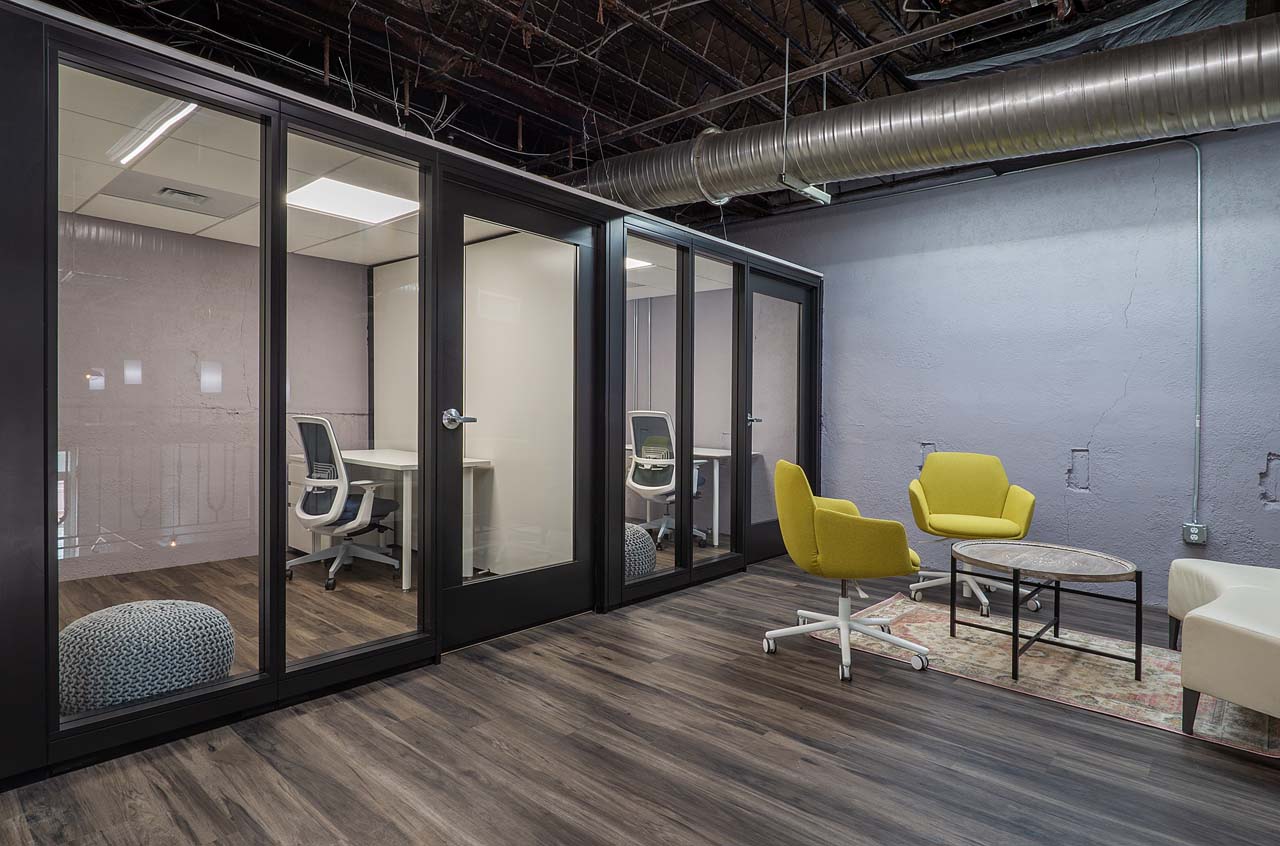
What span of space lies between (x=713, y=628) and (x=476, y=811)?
1.91m

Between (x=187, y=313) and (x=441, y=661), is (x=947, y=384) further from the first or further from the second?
(x=187, y=313)

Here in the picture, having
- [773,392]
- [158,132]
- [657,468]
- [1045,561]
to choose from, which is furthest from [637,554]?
[158,132]

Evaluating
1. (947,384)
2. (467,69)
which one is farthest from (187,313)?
(947,384)

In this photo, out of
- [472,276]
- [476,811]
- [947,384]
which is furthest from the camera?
[947,384]

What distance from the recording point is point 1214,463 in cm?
423

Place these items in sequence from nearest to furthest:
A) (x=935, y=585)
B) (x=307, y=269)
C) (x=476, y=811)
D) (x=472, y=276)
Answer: (x=476, y=811)
(x=307, y=269)
(x=472, y=276)
(x=935, y=585)

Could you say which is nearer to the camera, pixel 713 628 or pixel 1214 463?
pixel 713 628

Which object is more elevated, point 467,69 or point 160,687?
point 467,69

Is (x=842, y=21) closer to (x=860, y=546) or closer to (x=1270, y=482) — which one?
(x=860, y=546)

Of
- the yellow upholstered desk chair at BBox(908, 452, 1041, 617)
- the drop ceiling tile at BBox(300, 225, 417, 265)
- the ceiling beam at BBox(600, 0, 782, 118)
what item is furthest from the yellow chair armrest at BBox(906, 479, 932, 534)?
the drop ceiling tile at BBox(300, 225, 417, 265)

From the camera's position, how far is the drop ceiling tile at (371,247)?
2.89 m

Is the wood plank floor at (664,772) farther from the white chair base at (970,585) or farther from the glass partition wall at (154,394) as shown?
the white chair base at (970,585)

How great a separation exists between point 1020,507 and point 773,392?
A: 195 cm

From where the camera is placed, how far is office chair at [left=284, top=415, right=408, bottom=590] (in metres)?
2.78
